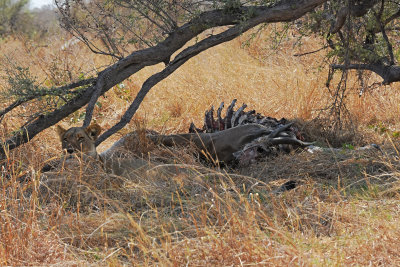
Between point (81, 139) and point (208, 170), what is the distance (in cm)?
138

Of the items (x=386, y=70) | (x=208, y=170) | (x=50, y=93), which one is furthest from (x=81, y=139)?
(x=386, y=70)

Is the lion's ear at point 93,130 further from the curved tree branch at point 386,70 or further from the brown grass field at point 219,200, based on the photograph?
the curved tree branch at point 386,70

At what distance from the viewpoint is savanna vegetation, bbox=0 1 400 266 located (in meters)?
3.17

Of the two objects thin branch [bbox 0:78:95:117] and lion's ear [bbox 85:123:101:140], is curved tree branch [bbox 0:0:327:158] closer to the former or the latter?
thin branch [bbox 0:78:95:117]

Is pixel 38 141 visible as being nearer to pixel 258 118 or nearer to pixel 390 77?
pixel 258 118

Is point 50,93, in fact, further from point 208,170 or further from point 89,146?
point 208,170

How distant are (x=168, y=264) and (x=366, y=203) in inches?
70.0

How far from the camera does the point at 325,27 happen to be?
261 inches

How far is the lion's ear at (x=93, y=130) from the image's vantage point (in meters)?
5.12

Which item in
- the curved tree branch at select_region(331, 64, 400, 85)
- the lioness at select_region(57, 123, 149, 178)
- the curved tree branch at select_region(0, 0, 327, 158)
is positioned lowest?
the curved tree branch at select_region(331, 64, 400, 85)

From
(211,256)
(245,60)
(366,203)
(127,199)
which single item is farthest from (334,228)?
(245,60)

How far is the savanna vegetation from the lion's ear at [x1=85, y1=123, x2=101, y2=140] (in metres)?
0.10

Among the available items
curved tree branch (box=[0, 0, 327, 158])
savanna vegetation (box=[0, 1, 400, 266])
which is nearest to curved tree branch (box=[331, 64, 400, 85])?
savanna vegetation (box=[0, 1, 400, 266])

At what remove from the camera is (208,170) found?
14.7 ft
